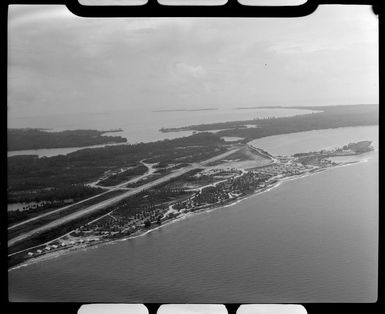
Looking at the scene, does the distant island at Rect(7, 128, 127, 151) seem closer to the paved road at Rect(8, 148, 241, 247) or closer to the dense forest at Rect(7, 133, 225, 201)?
the dense forest at Rect(7, 133, 225, 201)

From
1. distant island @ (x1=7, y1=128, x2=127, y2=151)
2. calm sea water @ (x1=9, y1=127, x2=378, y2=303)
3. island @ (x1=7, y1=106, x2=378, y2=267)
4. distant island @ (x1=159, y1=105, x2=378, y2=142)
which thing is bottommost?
calm sea water @ (x1=9, y1=127, x2=378, y2=303)

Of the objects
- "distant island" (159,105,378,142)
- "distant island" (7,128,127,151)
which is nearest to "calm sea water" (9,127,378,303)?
"distant island" (159,105,378,142)

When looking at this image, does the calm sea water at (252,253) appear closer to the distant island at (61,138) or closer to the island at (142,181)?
the island at (142,181)

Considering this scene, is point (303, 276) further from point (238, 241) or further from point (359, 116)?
point (359, 116)

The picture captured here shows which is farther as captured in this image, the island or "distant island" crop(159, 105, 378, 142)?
"distant island" crop(159, 105, 378, 142)

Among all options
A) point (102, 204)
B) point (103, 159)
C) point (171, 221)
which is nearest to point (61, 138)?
point (103, 159)
